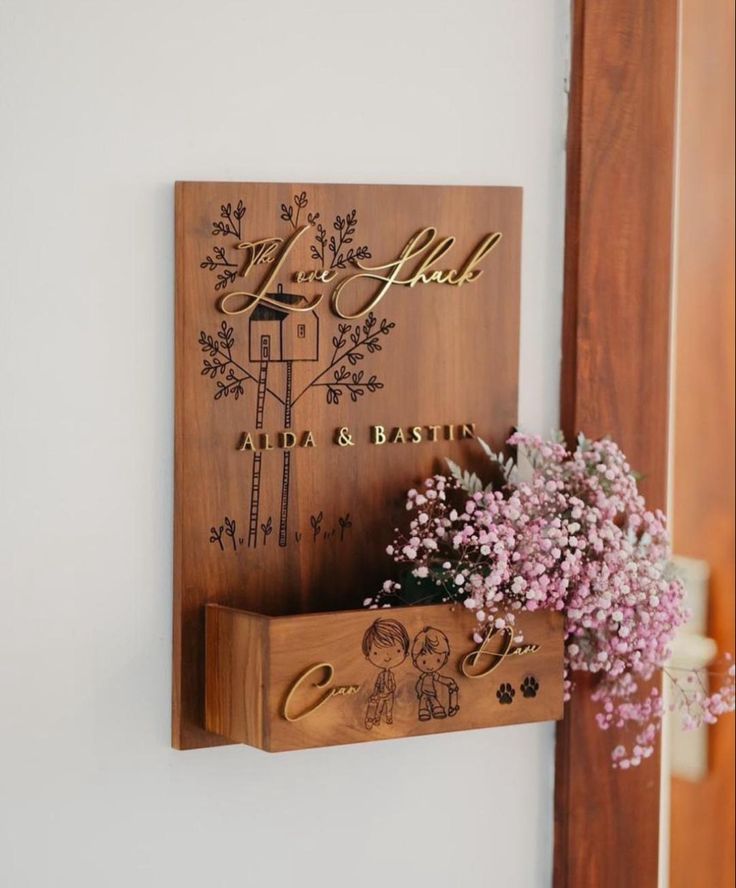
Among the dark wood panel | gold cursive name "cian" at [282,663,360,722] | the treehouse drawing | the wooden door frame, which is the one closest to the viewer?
gold cursive name "cian" at [282,663,360,722]

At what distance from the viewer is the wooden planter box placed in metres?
1.38

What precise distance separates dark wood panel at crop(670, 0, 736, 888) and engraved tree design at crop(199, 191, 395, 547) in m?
0.59

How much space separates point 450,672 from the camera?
1.48 m

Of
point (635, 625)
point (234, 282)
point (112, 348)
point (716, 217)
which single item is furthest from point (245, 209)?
point (716, 217)

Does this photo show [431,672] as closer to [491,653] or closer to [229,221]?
[491,653]

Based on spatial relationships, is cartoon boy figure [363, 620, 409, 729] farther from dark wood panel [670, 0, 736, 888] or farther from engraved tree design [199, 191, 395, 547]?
dark wood panel [670, 0, 736, 888]

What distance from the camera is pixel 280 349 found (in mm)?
1498

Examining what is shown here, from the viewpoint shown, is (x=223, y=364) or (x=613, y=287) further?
(x=613, y=287)

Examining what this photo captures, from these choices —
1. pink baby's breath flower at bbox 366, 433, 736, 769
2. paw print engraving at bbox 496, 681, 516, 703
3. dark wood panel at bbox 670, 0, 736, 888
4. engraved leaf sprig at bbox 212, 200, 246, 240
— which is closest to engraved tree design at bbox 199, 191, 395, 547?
engraved leaf sprig at bbox 212, 200, 246, 240

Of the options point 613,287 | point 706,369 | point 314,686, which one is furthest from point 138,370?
point 706,369

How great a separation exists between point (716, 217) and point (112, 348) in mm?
981

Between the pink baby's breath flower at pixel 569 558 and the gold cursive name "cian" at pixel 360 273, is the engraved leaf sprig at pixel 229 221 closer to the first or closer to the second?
the gold cursive name "cian" at pixel 360 273

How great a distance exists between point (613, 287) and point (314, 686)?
658mm

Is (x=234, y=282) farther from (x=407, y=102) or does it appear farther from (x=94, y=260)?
(x=407, y=102)
